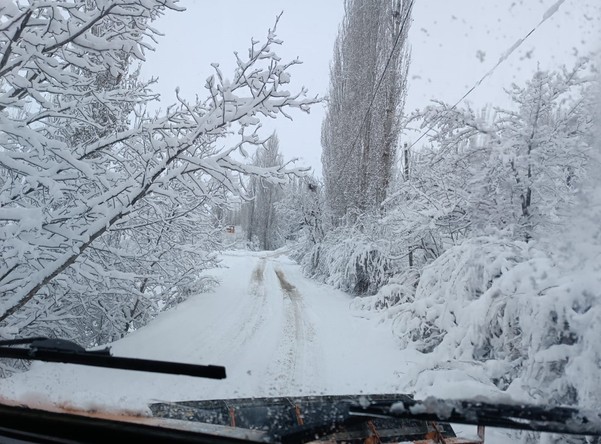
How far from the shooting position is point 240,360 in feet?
16.1

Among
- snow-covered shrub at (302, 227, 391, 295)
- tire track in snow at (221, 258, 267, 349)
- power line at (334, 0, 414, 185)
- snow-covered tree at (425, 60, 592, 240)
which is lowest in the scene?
tire track in snow at (221, 258, 267, 349)

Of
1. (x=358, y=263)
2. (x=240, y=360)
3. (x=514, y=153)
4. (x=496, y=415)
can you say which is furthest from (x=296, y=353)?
(x=358, y=263)

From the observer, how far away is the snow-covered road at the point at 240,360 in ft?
5.90

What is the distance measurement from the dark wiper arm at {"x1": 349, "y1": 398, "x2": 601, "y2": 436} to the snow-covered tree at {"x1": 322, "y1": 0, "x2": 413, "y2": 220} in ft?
33.6

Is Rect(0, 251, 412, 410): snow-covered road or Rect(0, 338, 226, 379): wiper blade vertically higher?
Rect(0, 338, 226, 379): wiper blade

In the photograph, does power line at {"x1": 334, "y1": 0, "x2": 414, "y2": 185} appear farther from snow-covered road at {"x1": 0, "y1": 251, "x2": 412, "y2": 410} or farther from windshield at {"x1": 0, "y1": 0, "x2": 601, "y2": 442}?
snow-covered road at {"x1": 0, "y1": 251, "x2": 412, "y2": 410}

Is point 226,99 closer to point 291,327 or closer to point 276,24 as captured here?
point 276,24

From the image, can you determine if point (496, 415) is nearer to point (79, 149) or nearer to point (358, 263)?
point (79, 149)

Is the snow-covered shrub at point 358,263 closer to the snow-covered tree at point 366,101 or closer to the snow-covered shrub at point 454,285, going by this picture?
the snow-covered tree at point 366,101

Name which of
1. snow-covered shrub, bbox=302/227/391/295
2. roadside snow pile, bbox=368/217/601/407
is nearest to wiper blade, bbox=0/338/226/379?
roadside snow pile, bbox=368/217/601/407

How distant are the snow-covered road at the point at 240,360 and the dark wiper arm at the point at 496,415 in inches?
38.7

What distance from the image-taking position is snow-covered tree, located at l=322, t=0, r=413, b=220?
1217cm

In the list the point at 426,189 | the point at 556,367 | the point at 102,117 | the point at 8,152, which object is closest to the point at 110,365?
the point at 556,367

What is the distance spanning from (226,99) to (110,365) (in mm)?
2636
